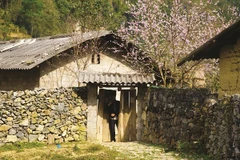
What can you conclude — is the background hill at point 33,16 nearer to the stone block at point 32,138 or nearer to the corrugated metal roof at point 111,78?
the corrugated metal roof at point 111,78

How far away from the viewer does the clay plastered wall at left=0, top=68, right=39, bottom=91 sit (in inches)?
533

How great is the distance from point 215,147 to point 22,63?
25.5ft

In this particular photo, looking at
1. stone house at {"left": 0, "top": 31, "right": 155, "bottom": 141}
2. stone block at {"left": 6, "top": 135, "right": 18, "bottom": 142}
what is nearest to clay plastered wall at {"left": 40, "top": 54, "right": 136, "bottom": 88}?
stone house at {"left": 0, "top": 31, "right": 155, "bottom": 141}

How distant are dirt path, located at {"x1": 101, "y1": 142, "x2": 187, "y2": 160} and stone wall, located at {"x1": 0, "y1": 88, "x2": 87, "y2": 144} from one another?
5.18ft

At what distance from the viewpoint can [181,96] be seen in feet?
34.8

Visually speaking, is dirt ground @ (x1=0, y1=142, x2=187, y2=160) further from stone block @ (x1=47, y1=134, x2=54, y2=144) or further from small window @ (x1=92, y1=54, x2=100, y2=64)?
small window @ (x1=92, y1=54, x2=100, y2=64)

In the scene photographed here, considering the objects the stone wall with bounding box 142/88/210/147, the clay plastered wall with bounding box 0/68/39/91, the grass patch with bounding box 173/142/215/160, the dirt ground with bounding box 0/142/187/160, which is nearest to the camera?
the grass patch with bounding box 173/142/215/160

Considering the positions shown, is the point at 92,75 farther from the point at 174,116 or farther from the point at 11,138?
the point at 11,138

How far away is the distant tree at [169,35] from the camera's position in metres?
14.2

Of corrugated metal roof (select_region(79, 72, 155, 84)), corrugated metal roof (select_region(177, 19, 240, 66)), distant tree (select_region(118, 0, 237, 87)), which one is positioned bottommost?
corrugated metal roof (select_region(79, 72, 155, 84))

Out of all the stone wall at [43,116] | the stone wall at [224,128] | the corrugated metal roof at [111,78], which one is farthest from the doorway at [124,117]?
the stone wall at [224,128]

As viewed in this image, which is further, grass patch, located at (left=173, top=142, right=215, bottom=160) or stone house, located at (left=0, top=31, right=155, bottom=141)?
stone house, located at (left=0, top=31, right=155, bottom=141)

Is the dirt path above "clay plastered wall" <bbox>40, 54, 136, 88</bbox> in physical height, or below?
below

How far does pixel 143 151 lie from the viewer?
1021 cm
